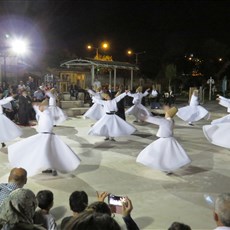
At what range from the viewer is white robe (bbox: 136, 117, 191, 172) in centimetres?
881

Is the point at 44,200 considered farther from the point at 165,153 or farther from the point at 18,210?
the point at 165,153

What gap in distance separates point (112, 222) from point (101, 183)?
6295 millimetres

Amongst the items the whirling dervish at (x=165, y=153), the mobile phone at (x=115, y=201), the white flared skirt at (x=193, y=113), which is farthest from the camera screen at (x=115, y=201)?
the white flared skirt at (x=193, y=113)

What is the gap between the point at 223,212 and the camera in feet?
10.8

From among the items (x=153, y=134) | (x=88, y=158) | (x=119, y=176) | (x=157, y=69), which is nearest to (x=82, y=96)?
(x=153, y=134)

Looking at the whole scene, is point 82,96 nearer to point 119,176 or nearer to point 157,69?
point 119,176

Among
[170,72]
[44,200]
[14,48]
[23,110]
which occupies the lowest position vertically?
[44,200]

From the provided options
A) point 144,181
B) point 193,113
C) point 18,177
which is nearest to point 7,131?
point 144,181

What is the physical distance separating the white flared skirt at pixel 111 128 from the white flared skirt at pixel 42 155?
14.0 feet

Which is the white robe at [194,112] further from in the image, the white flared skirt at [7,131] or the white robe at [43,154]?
the white robe at [43,154]

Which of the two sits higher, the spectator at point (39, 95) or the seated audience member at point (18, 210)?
the spectator at point (39, 95)

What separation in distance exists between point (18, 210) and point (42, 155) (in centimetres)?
538

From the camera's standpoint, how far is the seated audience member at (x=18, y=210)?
3002 millimetres

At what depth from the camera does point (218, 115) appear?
23500 millimetres
